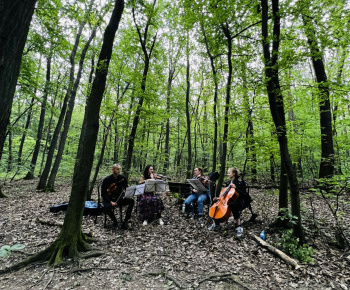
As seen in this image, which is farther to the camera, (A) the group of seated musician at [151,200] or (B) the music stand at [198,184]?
(B) the music stand at [198,184]

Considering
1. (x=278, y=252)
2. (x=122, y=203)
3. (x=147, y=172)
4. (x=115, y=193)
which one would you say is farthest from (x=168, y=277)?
(x=147, y=172)

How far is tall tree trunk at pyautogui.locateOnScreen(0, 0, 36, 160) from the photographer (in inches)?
60.4

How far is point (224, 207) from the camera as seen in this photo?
4473mm

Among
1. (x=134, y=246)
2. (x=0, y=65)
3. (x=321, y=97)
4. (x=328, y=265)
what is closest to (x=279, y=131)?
(x=321, y=97)

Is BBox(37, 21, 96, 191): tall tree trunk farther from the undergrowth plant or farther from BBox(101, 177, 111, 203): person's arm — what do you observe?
the undergrowth plant

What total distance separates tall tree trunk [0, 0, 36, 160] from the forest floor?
2366 millimetres

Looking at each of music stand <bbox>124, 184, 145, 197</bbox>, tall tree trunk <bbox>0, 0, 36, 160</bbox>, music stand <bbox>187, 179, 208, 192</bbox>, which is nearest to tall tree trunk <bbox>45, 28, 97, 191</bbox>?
music stand <bbox>124, 184, 145, 197</bbox>

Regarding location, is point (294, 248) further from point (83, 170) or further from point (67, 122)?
point (67, 122)

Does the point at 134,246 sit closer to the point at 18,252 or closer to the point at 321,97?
the point at 18,252

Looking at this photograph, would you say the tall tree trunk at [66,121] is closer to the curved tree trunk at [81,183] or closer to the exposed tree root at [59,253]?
the curved tree trunk at [81,183]

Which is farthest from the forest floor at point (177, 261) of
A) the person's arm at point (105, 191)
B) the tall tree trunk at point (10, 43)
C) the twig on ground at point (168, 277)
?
A: the tall tree trunk at point (10, 43)

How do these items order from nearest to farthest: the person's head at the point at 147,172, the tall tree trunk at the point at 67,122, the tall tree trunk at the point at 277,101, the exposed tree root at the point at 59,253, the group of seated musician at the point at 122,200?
the exposed tree root at the point at 59,253
the tall tree trunk at the point at 277,101
the group of seated musician at the point at 122,200
the person's head at the point at 147,172
the tall tree trunk at the point at 67,122

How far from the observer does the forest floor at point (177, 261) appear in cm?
272

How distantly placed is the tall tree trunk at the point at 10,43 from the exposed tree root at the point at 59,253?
233 cm
